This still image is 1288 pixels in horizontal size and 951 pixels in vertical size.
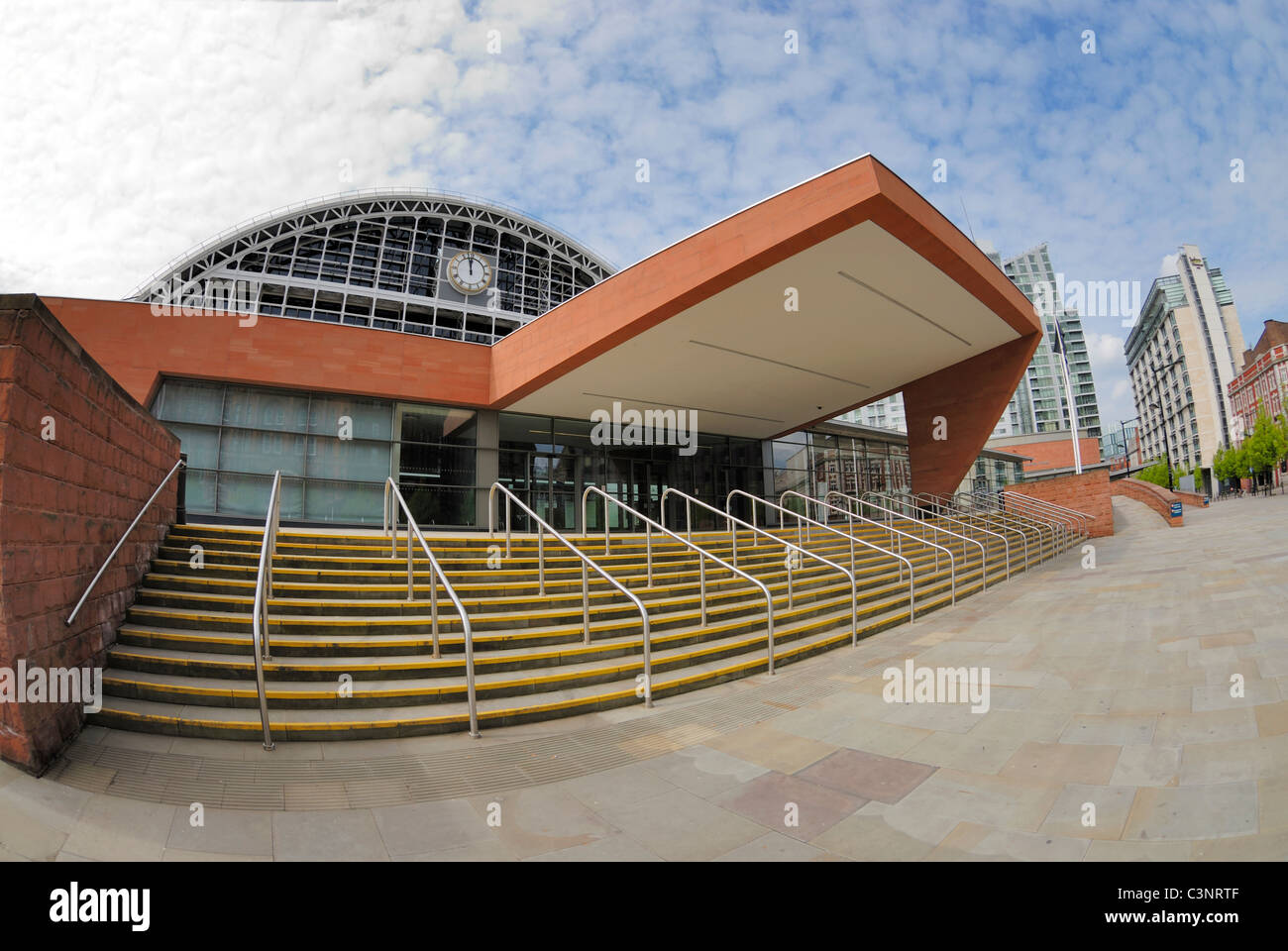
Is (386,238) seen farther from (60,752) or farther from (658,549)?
(60,752)

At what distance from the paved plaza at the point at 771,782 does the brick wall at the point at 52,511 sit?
556 millimetres

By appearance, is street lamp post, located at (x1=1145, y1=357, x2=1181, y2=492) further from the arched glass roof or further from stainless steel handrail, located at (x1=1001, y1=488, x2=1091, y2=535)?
the arched glass roof

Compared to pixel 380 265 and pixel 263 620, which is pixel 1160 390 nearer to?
pixel 380 265

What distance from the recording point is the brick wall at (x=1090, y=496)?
2028 centimetres

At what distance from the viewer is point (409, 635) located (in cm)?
570

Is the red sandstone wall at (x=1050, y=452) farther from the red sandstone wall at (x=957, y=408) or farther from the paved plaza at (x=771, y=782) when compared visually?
Answer: the paved plaza at (x=771, y=782)

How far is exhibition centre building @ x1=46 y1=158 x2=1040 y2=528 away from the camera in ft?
32.2

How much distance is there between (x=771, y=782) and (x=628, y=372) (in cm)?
1042

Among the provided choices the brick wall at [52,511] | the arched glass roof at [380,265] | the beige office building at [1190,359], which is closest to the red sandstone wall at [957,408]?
the brick wall at [52,511]

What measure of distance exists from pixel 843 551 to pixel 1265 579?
6.00m

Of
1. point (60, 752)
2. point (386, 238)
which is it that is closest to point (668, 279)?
point (60, 752)

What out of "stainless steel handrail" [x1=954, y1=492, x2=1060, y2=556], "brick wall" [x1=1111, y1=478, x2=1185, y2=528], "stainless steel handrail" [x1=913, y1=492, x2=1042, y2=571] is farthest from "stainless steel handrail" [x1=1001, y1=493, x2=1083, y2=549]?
"brick wall" [x1=1111, y1=478, x2=1185, y2=528]

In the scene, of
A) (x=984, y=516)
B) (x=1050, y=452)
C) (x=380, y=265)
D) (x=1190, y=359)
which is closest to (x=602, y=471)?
(x=984, y=516)

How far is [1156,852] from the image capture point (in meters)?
2.46
